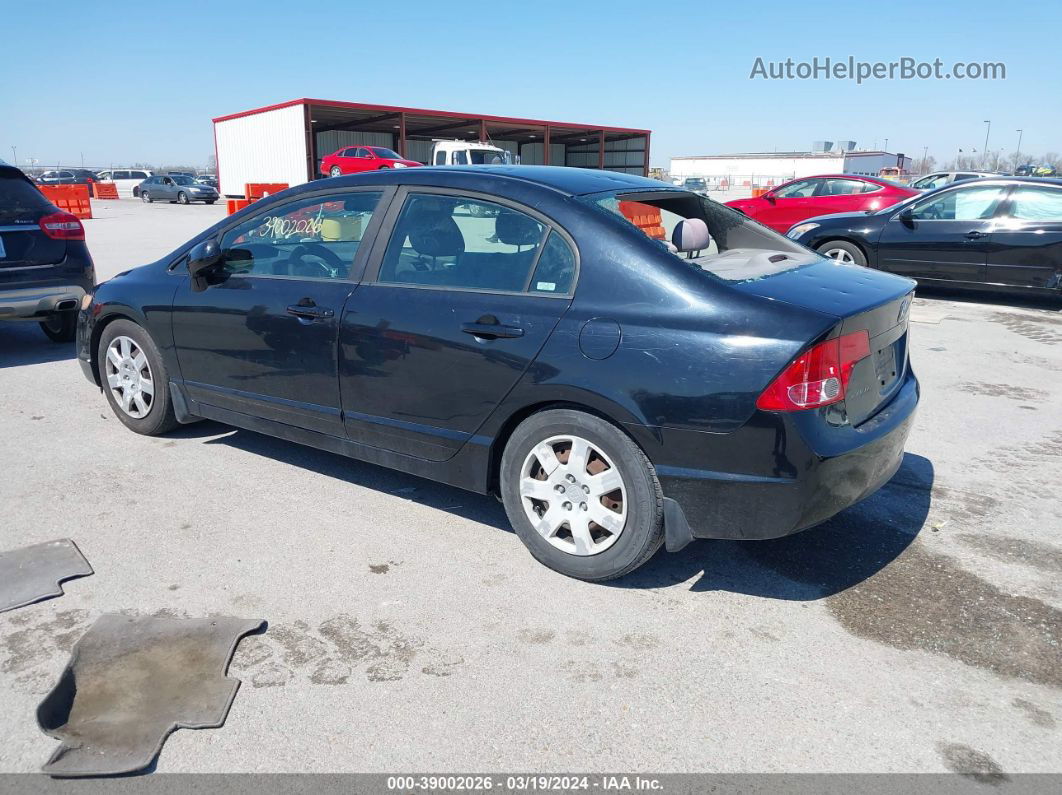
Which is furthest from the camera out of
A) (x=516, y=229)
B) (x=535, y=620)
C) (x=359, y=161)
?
(x=359, y=161)

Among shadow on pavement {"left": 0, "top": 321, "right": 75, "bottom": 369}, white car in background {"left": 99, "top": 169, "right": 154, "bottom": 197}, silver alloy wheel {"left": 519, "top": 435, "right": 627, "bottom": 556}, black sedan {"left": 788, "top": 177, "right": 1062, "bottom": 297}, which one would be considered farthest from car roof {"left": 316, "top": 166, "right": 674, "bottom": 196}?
white car in background {"left": 99, "top": 169, "right": 154, "bottom": 197}

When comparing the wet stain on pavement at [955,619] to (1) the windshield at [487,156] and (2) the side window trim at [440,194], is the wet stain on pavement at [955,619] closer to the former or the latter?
(2) the side window trim at [440,194]

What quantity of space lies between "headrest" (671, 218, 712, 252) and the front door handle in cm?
164

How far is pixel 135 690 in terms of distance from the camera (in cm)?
267

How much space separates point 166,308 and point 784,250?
3425mm

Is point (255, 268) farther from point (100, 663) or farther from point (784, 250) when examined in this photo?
point (784, 250)

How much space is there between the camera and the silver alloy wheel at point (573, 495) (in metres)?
3.24

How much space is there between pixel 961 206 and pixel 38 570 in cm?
1028

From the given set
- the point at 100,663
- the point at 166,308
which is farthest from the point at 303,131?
the point at 100,663

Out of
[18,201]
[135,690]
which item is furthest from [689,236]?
[18,201]

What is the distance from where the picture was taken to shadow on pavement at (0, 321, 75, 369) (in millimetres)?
7281

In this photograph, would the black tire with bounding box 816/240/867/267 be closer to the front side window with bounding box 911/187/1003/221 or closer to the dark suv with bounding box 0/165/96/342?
the front side window with bounding box 911/187/1003/221

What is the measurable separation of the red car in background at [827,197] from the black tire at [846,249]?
2983 mm

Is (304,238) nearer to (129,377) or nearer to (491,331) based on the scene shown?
(491,331)
